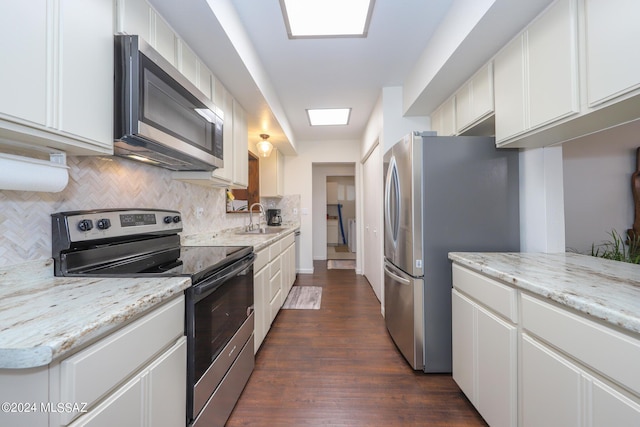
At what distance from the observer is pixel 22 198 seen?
38.8 inches

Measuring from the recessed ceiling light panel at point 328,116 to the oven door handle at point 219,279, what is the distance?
2480 millimetres

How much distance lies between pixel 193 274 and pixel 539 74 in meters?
1.92

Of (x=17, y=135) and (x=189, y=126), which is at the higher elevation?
(x=189, y=126)

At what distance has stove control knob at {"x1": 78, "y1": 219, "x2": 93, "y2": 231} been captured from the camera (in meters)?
1.09

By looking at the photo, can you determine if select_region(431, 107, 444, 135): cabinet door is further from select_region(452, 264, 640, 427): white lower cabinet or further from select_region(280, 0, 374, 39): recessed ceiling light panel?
select_region(452, 264, 640, 427): white lower cabinet

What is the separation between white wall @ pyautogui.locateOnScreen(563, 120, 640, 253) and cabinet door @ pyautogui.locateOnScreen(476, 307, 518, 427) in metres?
1.65

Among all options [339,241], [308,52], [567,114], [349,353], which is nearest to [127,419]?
[349,353]

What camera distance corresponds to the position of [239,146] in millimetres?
2445

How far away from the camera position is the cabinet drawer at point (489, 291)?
110 centimetres

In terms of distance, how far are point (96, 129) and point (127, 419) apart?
3.26 feet

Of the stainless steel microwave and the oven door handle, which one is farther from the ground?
the stainless steel microwave

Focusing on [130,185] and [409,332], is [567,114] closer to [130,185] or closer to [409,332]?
[409,332]

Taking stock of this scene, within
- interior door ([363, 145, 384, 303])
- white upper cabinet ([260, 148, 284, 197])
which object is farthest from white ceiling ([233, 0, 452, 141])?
white upper cabinet ([260, 148, 284, 197])

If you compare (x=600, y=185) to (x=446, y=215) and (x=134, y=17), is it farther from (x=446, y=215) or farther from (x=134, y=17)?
(x=134, y=17)
